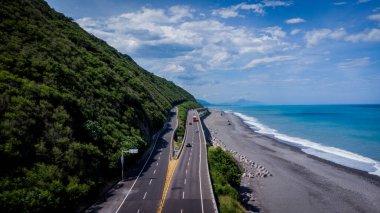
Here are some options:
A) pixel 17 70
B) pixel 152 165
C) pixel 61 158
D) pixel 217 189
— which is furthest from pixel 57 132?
pixel 217 189

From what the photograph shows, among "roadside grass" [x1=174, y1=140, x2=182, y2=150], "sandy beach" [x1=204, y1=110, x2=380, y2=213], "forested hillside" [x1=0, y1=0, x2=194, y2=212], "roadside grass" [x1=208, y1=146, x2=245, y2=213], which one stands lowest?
"sandy beach" [x1=204, y1=110, x2=380, y2=213]

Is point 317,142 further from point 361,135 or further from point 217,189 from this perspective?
point 217,189

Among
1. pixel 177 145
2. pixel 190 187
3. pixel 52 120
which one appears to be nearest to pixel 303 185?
pixel 190 187

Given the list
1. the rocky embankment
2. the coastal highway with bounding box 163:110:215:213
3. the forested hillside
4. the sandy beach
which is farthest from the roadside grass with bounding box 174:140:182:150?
the sandy beach

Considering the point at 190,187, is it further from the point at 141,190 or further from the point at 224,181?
the point at 224,181

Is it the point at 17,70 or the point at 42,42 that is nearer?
the point at 17,70

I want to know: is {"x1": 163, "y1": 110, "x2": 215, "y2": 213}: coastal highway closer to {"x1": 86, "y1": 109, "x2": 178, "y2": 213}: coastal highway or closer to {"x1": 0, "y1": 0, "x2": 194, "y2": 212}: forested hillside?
{"x1": 86, "y1": 109, "x2": 178, "y2": 213}: coastal highway
